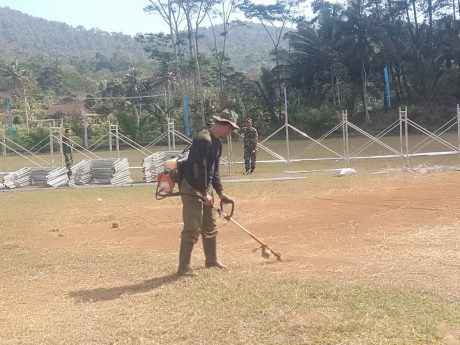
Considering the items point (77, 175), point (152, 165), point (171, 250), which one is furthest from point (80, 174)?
point (171, 250)

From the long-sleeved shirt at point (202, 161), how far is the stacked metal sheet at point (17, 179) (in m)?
12.4

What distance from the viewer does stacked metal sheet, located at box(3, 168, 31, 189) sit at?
53.2 ft

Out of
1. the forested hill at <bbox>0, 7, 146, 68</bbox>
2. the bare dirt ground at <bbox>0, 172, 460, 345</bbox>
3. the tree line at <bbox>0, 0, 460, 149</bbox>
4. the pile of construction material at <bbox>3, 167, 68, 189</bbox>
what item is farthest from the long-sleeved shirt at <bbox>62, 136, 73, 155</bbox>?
the forested hill at <bbox>0, 7, 146, 68</bbox>

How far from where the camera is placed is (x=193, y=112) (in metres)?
41.0

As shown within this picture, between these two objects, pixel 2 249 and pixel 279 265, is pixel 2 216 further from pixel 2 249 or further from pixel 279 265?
pixel 279 265

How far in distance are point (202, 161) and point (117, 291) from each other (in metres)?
1.45

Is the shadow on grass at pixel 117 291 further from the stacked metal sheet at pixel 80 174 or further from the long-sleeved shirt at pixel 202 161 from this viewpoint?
the stacked metal sheet at pixel 80 174

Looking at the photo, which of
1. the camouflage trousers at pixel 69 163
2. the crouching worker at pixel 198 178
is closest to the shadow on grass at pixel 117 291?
the crouching worker at pixel 198 178

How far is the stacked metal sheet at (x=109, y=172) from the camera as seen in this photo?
1617 cm

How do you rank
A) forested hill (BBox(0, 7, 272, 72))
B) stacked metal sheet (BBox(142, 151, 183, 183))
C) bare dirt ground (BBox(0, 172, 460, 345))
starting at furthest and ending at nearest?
forested hill (BBox(0, 7, 272, 72)) → stacked metal sheet (BBox(142, 151, 183, 183)) → bare dirt ground (BBox(0, 172, 460, 345))

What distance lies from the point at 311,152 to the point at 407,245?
62.4ft

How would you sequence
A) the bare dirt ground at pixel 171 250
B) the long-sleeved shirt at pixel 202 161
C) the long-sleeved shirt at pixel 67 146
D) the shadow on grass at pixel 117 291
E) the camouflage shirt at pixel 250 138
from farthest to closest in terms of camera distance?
the long-sleeved shirt at pixel 67 146
the camouflage shirt at pixel 250 138
the long-sleeved shirt at pixel 202 161
the shadow on grass at pixel 117 291
the bare dirt ground at pixel 171 250

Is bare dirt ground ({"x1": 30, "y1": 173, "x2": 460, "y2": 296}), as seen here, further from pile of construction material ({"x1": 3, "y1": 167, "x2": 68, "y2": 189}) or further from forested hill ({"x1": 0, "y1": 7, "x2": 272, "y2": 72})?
forested hill ({"x1": 0, "y1": 7, "x2": 272, "y2": 72})

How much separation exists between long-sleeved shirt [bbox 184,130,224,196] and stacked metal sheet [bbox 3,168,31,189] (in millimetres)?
12422
